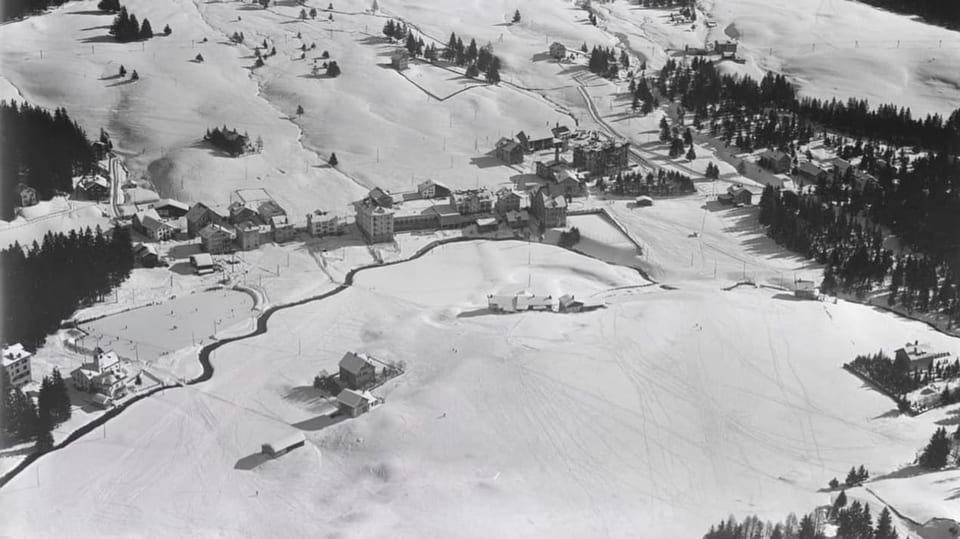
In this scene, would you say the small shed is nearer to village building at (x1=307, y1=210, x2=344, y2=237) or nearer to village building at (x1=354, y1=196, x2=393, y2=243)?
village building at (x1=354, y1=196, x2=393, y2=243)

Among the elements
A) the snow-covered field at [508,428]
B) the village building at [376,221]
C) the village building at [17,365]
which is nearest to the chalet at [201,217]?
the village building at [376,221]

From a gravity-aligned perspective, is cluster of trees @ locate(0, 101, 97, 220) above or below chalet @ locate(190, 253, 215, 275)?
above

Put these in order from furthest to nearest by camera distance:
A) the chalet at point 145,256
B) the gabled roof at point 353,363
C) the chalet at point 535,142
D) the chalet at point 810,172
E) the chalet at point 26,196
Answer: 1. the chalet at point 535,142
2. the chalet at point 810,172
3. the chalet at point 26,196
4. the chalet at point 145,256
5. the gabled roof at point 353,363

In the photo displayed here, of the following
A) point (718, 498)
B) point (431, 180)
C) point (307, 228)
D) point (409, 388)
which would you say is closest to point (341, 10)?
point (431, 180)

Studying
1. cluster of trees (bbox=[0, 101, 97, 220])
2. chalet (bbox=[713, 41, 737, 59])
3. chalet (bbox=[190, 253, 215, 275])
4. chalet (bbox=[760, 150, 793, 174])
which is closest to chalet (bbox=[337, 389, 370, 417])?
chalet (bbox=[190, 253, 215, 275])

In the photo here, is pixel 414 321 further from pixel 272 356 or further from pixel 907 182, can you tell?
pixel 907 182

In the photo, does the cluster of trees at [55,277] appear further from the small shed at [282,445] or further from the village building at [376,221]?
the small shed at [282,445]
